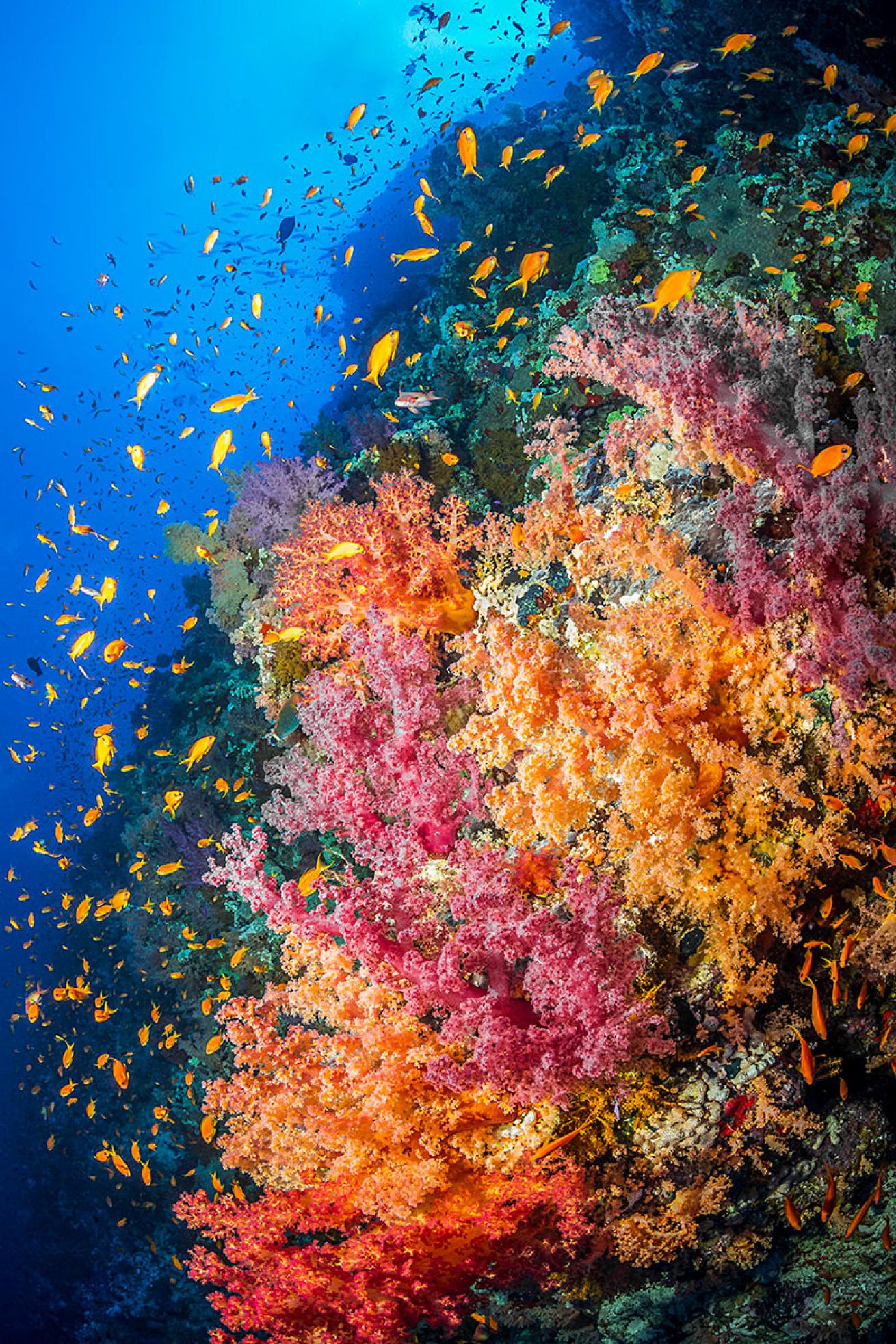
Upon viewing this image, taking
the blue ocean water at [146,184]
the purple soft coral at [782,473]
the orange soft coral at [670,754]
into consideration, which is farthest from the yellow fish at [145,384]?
the blue ocean water at [146,184]

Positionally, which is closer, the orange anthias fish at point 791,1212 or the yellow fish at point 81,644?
the orange anthias fish at point 791,1212

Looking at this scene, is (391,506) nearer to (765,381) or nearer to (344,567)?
(344,567)

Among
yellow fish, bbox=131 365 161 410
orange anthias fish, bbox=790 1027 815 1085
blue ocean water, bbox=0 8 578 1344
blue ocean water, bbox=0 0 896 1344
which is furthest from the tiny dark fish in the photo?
blue ocean water, bbox=0 8 578 1344

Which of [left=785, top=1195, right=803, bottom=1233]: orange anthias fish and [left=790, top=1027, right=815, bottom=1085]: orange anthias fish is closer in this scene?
[left=790, top=1027, right=815, bottom=1085]: orange anthias fish

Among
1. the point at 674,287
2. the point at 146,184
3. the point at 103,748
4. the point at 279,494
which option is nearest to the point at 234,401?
the point at 279,494

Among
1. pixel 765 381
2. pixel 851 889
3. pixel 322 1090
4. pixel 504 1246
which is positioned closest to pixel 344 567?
pixel 765 381

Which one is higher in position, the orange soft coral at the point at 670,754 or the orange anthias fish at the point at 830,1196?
the orange soft coral at the point at 670,754

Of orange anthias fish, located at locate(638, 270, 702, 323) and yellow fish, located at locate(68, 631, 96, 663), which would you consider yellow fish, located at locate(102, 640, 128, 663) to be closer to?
yellow fish, located at locate(68, 631, 96, 663)

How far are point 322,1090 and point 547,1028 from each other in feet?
4.08

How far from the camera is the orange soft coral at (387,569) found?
4.79 meters

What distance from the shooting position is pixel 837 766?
9.80ft

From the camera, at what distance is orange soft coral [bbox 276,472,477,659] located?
4789mm

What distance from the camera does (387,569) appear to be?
479cm

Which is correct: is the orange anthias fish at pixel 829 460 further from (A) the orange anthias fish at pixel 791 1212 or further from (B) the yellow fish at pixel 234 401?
(B) the yellow fish at pixel 234 401
